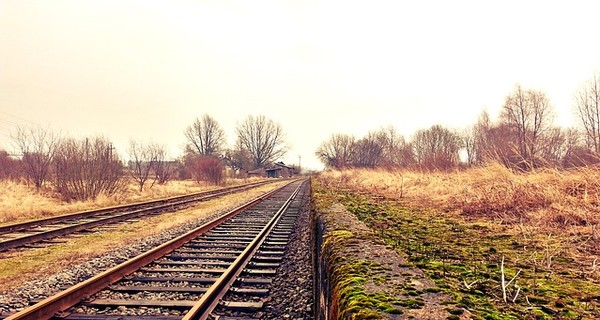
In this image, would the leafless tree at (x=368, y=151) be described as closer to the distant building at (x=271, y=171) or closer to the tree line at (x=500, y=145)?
the tree line at (x=500, y=145)

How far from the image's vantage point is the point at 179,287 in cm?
479

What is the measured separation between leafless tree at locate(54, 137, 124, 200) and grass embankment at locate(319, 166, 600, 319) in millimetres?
17901

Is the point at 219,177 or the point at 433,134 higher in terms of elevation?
the point at 433,134

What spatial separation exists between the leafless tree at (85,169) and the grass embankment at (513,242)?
17901 millimetres

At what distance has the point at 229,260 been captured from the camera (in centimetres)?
649

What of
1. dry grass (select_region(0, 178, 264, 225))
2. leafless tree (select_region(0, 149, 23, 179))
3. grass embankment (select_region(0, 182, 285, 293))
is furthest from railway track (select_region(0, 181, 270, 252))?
leafless tree (select_region(0, 149, 23, 179))

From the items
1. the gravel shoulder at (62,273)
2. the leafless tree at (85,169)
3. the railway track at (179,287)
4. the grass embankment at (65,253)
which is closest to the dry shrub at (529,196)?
the railway track at (179,287)

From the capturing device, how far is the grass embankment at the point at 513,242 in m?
1.81

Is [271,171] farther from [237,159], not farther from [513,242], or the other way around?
[513,242]

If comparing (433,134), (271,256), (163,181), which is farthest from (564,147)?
(433,134)

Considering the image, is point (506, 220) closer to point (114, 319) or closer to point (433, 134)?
point (114, 319)

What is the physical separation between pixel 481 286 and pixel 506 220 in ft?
12.1

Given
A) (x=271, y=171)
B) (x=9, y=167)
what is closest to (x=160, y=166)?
(x=9, y=167)

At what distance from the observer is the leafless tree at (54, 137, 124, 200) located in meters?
18.1
